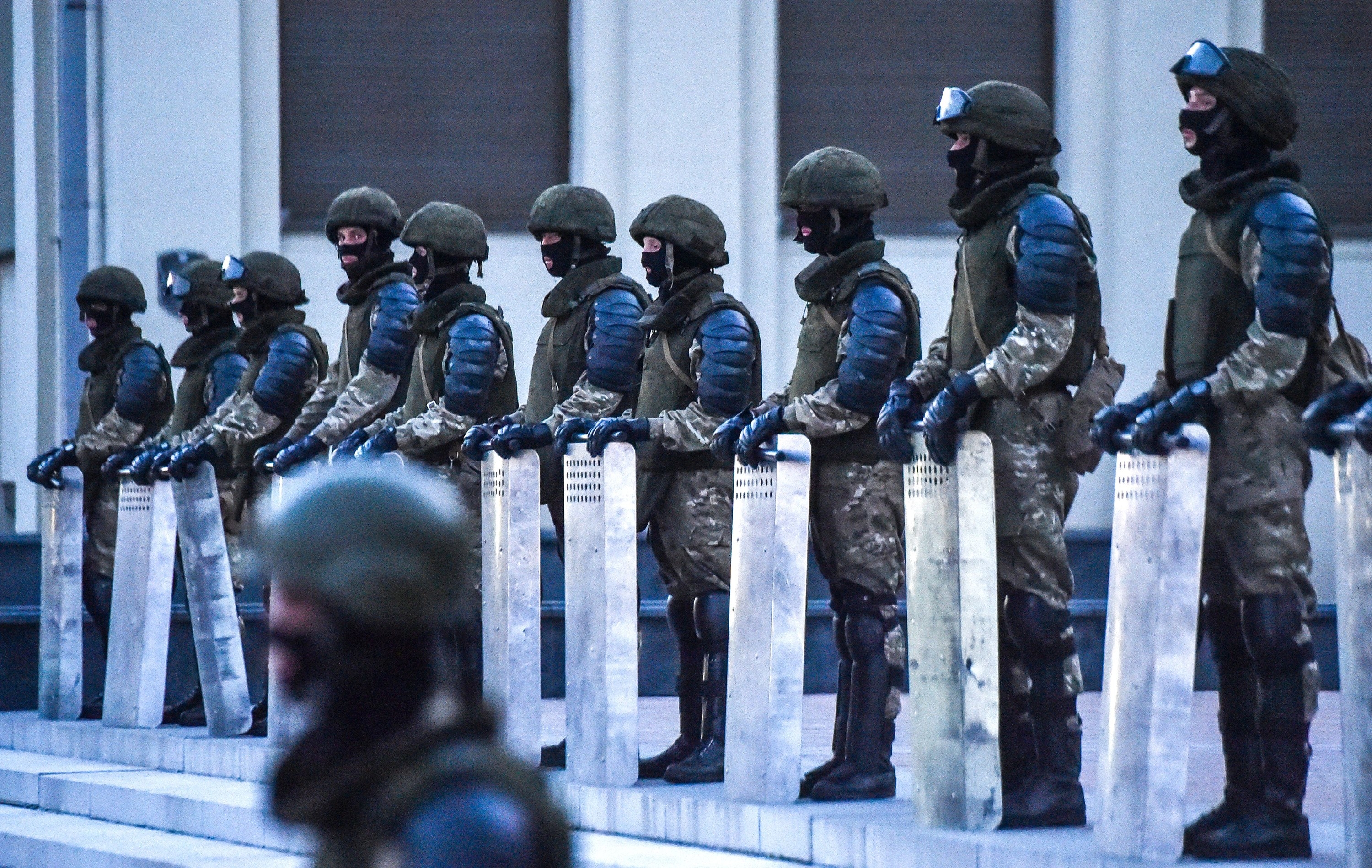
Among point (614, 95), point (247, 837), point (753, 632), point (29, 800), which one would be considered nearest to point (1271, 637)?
point (753, 632)

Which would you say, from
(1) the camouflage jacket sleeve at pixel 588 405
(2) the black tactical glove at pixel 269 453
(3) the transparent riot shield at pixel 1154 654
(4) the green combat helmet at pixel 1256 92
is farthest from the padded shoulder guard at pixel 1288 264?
(2) the black tactical glove at pixel 269 453

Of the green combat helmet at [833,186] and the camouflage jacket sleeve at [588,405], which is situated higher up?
the green combat helmet at [833,186]

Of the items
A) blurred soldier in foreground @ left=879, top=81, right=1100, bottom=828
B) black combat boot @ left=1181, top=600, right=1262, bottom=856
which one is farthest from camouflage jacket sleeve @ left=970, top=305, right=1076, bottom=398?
black combat boot @ left=1181, top=600, right=1262, bottom=856

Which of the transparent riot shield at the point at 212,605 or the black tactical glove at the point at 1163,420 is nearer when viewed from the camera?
the black tactical glove at the point at 1163,420

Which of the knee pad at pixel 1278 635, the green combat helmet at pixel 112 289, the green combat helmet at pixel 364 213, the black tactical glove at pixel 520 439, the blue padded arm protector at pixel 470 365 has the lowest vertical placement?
the knee pad at pixel 1278 635

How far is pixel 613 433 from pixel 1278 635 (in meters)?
2.55

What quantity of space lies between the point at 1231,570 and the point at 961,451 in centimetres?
81

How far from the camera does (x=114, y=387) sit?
11586 mm

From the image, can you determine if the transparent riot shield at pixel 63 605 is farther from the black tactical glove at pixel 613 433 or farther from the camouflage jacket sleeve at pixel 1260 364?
the camouflage jacket sleeve at pixel 1260 364

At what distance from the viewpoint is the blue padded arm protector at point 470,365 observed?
894cm

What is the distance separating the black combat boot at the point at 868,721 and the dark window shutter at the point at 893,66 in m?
7.84

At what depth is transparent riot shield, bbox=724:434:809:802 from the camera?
691 cm

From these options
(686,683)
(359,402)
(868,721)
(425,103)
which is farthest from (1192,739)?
(425,103)

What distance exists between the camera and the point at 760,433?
6957mm
